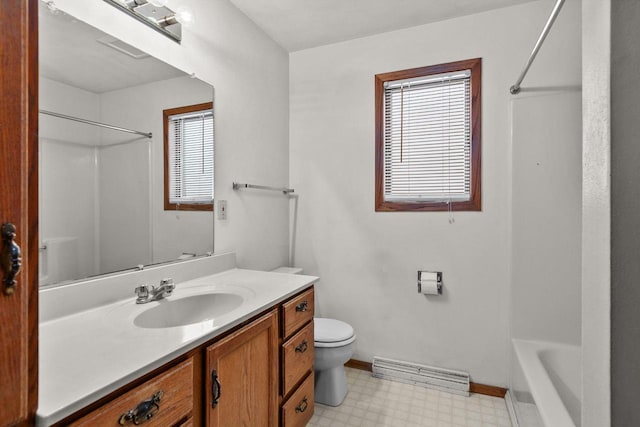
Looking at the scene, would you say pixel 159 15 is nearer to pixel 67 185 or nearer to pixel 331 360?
pixel 67 185

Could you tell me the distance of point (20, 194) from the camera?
537 millimetres

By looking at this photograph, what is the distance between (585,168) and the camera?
807 millimetres

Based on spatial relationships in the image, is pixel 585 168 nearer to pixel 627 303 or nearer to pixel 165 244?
pixel 627 303

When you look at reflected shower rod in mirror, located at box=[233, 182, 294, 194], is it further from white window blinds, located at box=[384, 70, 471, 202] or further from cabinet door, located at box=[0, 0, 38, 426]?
cabinet door, located at box=[0, 0, 38, 426]

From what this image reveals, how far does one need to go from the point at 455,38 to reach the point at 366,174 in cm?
107

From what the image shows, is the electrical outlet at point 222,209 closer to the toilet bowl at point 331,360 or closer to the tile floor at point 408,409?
the toilet bowl at point 331,360

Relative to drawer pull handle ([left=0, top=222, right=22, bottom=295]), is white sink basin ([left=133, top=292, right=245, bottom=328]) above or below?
below

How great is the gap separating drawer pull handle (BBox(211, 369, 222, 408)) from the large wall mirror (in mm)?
649

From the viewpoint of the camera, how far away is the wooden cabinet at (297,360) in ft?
4.64

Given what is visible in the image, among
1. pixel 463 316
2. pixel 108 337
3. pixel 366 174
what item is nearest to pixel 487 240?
pixel 463 316

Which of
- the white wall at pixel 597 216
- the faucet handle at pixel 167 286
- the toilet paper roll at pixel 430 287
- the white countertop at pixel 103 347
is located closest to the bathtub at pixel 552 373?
the toilet paper roll at pixel 430 287

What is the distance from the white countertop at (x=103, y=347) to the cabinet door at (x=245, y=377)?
0.08 m

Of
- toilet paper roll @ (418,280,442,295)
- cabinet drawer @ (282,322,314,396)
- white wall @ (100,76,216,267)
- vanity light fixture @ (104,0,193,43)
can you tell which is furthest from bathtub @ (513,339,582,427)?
vanity light fixture @ (104,0,193,43)

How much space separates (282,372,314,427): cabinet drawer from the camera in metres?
1.43
